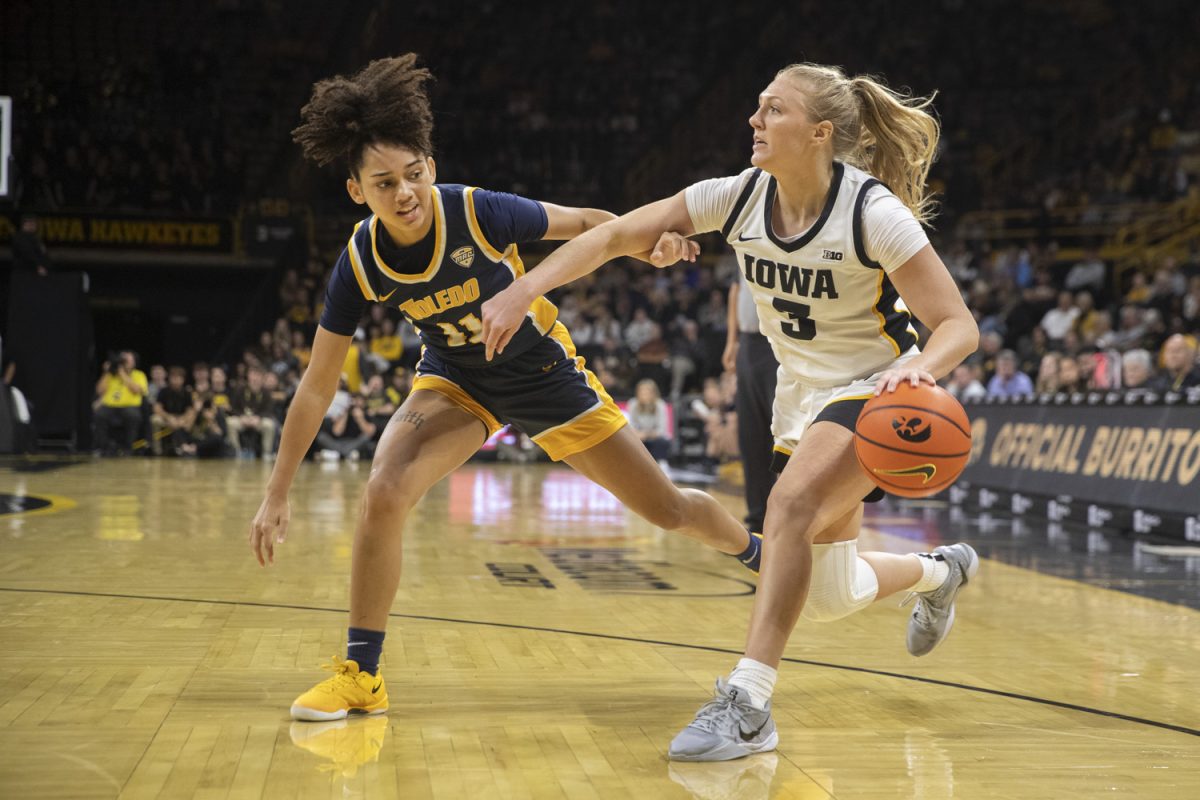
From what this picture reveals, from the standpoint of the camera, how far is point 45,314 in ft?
56.1

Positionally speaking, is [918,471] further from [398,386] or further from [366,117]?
[398,386]

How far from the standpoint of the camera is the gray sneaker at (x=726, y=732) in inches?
126

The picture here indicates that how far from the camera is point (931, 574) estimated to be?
4.37m

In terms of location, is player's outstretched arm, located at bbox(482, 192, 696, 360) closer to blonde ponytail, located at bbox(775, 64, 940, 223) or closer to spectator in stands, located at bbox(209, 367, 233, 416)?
blonde ponytail, located at bbox(775, 64, 940, 223)

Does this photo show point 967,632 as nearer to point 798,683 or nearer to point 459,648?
point 798,683

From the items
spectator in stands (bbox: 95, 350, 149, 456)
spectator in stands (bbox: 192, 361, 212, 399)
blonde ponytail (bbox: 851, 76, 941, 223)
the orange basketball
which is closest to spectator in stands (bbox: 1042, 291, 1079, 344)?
spectator in stands (bbox: 192, 361, 212, 399)

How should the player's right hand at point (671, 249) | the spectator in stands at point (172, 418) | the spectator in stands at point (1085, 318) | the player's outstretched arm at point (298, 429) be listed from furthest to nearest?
the spectator in stands at point (172, 418)
the spectator in stands at point (1085, 318)
the player's outstretched arm at point (298, 429)
the player's right hand at point (671, 249)

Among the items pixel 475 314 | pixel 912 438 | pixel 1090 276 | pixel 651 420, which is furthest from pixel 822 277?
pixel 1090 276

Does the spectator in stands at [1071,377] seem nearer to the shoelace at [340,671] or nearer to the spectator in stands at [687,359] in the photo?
the spectator in stands at [687,359]

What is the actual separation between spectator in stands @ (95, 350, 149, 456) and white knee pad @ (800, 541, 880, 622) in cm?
1583

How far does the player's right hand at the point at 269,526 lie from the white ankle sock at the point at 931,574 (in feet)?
6.69

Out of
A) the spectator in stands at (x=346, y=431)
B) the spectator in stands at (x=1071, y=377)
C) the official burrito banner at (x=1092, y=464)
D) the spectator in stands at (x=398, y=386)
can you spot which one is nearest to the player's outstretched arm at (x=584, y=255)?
the official burrito banner at (x=1092, y=464)

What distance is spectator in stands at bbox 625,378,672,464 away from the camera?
15594mm

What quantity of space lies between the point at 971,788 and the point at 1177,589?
414 centimetres
